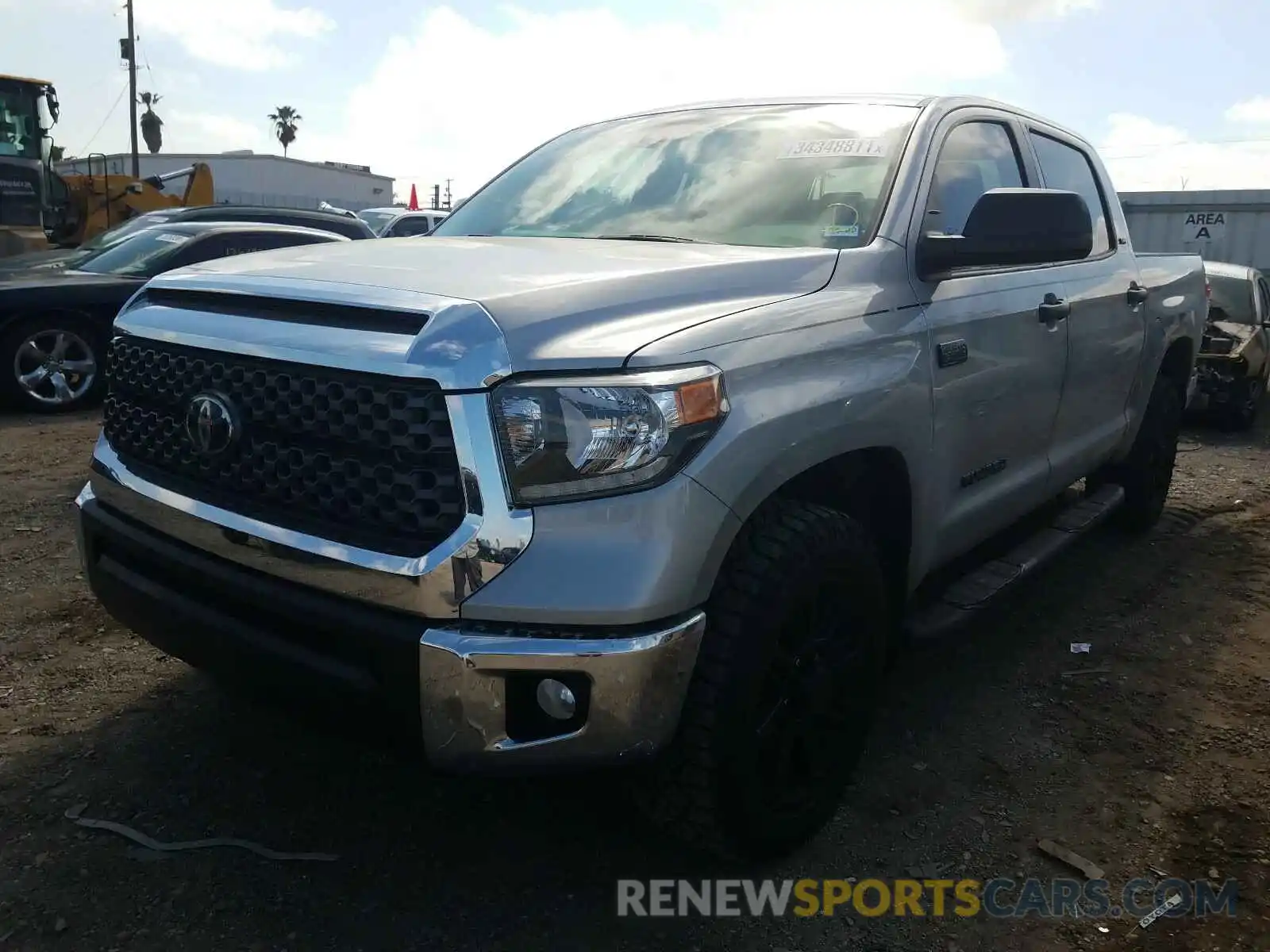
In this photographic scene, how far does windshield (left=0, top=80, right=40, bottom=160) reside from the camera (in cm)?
1462

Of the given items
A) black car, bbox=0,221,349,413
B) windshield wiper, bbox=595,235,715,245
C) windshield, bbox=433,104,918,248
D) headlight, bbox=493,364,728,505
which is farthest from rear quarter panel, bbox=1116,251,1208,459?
black car, bbox=0,221,349,413

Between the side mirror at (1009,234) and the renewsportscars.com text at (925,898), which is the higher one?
the side mirror at (1009,234)

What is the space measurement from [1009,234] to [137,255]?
7.72 metres

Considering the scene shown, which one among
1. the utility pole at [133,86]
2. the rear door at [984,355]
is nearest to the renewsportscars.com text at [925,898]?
the rear door at [984,355]

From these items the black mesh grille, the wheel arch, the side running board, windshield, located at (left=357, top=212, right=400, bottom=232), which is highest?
windshield, located at (left=357, top=212, right=400, bottom=232)

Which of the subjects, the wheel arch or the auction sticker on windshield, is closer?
the wheel arch

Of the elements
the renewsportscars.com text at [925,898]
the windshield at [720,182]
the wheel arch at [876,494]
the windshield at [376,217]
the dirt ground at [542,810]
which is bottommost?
the renewsportscars.com text at [925,898]

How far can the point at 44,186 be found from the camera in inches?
583

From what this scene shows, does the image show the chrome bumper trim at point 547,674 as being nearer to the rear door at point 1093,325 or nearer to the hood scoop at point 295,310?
the hood scoop at point 295,310

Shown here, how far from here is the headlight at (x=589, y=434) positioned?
191cm

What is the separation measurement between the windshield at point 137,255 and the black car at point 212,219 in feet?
1.52

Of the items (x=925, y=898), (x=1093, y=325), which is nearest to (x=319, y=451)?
(x=925, y=898)

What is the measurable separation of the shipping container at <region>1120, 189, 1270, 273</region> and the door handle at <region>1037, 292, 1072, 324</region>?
35.8ft

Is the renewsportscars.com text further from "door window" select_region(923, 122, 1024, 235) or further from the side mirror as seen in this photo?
"door window" select_region(923, 122, 1024, 235)
